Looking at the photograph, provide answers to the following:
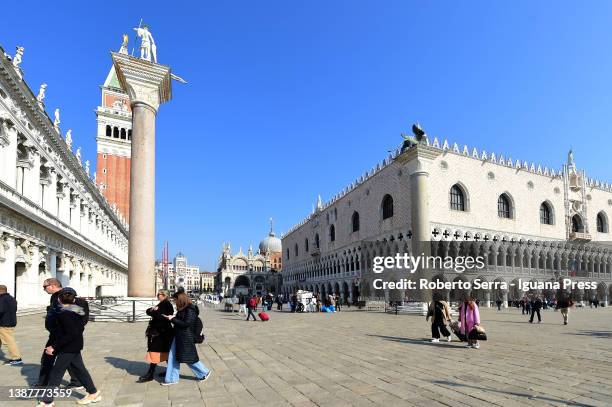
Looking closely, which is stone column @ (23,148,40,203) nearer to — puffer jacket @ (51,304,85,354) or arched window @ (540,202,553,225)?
puffer jacket @ (51,304,85,354)

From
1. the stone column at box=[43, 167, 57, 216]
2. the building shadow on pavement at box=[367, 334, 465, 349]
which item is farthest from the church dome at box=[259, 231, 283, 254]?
the building shadow on pavement at box=[367, 334, 465, 349]

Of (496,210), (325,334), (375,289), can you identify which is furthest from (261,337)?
(496,210)

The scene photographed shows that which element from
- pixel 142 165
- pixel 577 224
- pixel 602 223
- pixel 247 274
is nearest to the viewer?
pixel 142 165

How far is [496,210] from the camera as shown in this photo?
39.9m

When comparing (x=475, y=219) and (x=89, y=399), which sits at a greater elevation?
(x=475, y=219)

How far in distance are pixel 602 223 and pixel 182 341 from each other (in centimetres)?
5735

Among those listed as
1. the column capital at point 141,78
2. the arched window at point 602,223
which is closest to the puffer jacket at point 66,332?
the column capital at point 141,78

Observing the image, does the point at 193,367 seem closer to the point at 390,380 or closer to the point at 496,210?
the point at 390,380

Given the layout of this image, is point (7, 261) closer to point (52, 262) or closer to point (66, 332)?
point (52, 262)

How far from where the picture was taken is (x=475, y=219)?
38.2 metres

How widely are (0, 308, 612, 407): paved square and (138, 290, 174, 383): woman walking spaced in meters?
0.39

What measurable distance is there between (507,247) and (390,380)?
37748mm

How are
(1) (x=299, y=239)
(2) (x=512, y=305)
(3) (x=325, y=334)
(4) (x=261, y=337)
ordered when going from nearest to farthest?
(4) (x=261, y=337), (3) (x=325, y=334), (2) (x=512, y=305), (1) (x=299, y=239)

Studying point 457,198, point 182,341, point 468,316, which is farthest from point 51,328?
point 457,198
